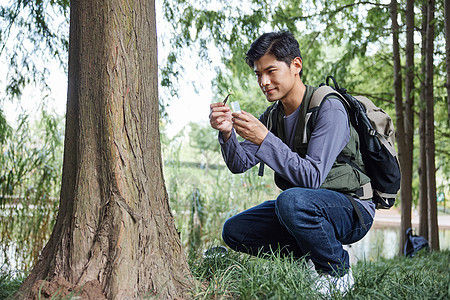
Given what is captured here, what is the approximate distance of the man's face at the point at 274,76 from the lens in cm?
235

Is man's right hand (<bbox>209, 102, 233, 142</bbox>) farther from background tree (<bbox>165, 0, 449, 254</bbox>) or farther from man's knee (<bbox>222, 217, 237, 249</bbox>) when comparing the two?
background tree (<bbox>165, 0, 449, 254</bbox>)

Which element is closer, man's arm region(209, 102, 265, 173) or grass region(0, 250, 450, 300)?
grass region(0, 250, 450, 300)

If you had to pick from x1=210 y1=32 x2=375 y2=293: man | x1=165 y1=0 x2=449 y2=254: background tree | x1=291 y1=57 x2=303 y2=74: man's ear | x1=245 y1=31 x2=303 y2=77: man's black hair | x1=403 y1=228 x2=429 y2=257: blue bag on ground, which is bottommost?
x1=403 y1=228 x2=429 y2=257: blue bag on ground

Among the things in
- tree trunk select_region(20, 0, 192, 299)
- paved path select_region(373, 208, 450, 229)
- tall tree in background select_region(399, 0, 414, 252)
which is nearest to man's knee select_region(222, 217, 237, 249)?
tree trunk select_region(20, 0, 192, 299)

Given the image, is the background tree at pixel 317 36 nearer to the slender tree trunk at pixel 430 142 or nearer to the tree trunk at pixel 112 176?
the slender tree trunk at pixel 430 142

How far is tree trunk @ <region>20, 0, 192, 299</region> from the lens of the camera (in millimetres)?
1799

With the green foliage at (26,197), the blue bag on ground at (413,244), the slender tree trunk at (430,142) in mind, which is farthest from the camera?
the slender tree trunk at (430,142)

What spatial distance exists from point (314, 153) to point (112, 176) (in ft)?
3.07

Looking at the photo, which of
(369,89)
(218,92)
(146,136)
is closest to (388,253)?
(369,89)

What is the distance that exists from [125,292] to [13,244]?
2.56 m

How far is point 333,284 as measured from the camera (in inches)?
75.7

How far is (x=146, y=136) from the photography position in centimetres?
201

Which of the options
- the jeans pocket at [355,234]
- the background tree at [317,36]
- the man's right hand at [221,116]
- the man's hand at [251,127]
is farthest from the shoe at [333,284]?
the background tree at [317,36]

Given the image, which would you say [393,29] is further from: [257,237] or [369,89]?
[257,237]
